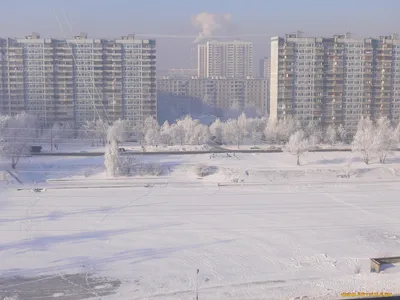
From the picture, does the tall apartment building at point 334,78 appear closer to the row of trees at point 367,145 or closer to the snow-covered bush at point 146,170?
the row of trees at point 367,145

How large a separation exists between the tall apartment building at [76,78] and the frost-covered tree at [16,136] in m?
1.20

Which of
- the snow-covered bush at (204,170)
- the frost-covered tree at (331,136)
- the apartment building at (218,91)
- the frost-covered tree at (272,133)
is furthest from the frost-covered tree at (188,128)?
the apartment building at (218,91)

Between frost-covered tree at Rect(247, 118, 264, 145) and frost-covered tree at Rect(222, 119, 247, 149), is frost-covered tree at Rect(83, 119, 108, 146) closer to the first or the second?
frost-covered tree at Rect(222, 119, 247, 149)

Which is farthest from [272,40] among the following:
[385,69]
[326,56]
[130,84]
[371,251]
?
[371,251]

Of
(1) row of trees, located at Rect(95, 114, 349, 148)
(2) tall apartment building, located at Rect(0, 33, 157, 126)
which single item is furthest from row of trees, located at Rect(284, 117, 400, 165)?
(2) tall apartment building, located at Rect(0, 33, 157, 126)

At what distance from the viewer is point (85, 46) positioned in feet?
56.4

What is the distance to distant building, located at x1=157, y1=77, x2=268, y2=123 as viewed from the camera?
2642 centimetres

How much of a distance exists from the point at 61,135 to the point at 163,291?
12.0 m

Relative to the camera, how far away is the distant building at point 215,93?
26.4 metres

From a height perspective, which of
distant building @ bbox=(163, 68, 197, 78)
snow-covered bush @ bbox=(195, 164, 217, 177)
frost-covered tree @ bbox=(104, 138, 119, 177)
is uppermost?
distant building @ bbox=(163, 68, 197, 78)

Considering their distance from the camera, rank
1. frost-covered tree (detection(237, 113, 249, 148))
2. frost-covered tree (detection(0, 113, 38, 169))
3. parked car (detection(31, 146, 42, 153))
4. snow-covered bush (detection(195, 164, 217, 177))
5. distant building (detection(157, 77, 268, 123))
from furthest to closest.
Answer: distant building (detection(157, 77, 268, 123)) < frost-covered tree (detection(237, 113, 249, 148)) < parked car (detection(31, 146, 42, 153)) < frost-covered tree (detection(0, 113, 38, 169)) < snow-covered bush (detection(195, 164, 217, 177))

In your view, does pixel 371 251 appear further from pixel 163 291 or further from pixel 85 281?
pixel 85 281

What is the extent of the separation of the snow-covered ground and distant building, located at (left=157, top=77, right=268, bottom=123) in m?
14.5

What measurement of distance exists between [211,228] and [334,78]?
11.6 m
